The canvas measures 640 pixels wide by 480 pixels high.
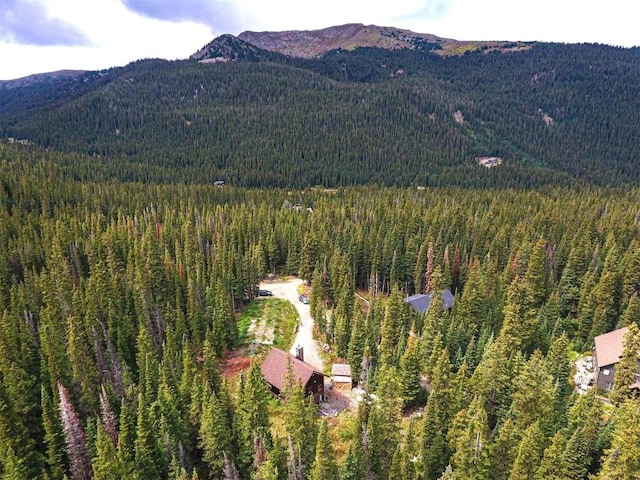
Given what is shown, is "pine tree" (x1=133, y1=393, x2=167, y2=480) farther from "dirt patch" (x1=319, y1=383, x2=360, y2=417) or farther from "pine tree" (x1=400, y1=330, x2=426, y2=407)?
"pine tree" (x1=400, y1=330, x2=426, y2=407)

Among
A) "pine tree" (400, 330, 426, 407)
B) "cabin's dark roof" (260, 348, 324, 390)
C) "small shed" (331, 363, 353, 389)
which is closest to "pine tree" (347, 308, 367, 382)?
"small shed" (331, 363, 353, 389)

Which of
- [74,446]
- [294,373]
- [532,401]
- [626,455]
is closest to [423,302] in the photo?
[294,373]

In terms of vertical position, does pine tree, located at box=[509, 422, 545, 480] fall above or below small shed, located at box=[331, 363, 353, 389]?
above

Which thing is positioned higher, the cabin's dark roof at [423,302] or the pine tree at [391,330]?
the pine tree at [391,330]

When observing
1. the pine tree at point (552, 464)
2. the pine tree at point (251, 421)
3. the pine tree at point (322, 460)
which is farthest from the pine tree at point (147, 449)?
the pine tree at point (552, 464)

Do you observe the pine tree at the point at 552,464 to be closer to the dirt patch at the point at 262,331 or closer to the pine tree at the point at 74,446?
the pine tree at the point at 74,446

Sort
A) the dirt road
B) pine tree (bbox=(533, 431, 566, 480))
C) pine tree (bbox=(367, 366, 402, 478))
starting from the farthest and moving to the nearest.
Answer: the dirt road, pine tree (bbox=(367, 366, 402, 478)), pine tree (bbox=(533, 431, 566, 480))
